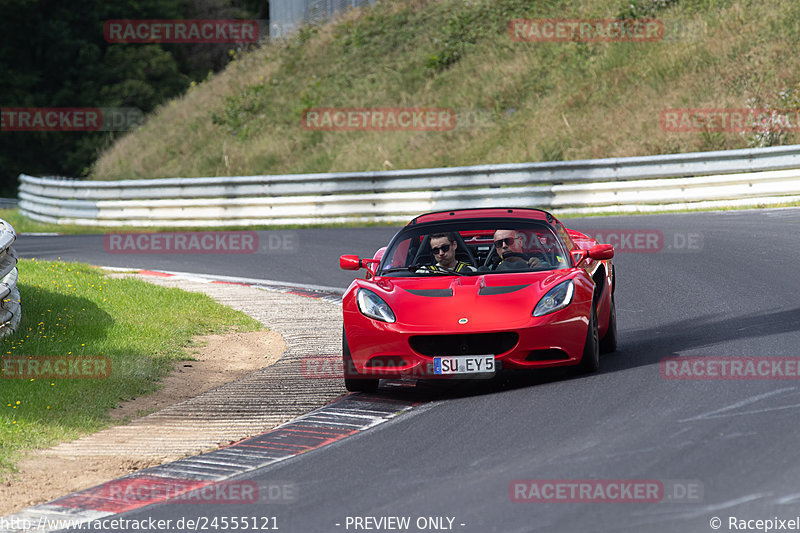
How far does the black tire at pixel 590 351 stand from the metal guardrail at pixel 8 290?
4990 mm

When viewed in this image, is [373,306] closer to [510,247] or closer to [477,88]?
[510,247]

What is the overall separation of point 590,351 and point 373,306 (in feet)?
5.46

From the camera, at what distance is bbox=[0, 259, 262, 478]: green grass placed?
7.66 metres

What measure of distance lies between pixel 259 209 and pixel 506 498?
1817 cm

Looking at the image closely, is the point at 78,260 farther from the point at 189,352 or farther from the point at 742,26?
the point at 742,26

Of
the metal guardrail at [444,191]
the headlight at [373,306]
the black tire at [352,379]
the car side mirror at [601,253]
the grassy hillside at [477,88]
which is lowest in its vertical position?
the black tire at [352,379]

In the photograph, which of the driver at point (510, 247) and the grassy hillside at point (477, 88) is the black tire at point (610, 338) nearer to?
the driver at point (510, 247)

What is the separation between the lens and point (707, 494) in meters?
5.13

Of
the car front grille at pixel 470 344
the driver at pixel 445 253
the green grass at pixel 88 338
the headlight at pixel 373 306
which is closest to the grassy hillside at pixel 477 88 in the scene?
the green grass at pixel 88 338

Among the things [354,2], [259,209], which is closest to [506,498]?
[259,209]

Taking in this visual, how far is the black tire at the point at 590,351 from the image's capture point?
316 inches

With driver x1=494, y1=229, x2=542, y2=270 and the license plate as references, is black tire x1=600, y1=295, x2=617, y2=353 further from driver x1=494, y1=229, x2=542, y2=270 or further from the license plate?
the license plate

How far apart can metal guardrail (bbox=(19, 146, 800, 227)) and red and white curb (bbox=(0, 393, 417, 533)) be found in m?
12.2

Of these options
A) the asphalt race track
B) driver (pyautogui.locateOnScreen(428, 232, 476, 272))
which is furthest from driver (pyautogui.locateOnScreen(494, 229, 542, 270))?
the asphalt race track
